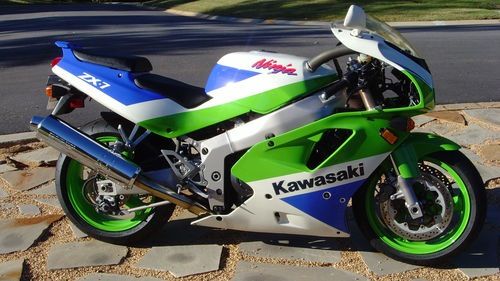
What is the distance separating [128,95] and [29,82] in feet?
19.9

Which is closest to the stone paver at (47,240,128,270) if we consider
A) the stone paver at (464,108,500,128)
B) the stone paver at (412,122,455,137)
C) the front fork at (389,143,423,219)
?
the front fork at (389,143,423,219)

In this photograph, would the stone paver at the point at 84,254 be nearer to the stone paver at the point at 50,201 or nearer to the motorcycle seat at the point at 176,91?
the stone paver at the point at 50,201

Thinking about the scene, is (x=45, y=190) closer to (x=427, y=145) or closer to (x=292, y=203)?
(x=292, y=203)

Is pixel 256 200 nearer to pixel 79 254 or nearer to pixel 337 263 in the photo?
pixel 337 263

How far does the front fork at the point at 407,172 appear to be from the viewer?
349 centimetres

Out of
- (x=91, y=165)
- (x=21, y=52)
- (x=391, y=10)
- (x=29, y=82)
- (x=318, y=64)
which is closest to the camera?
(x=318, y=64)

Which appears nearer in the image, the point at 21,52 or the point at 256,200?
the point at 256,200

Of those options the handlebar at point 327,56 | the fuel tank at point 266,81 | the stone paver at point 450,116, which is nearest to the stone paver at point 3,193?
the fuel tank at point 266,81

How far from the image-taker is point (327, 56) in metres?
3.48

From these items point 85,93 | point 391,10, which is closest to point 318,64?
point 85,93

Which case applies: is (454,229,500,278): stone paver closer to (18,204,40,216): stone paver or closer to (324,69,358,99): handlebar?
(324,69,358,99): handlebar

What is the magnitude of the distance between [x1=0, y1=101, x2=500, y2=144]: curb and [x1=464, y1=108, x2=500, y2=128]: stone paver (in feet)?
0.50

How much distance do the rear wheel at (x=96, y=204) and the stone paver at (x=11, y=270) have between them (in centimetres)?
44

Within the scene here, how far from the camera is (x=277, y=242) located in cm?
397
